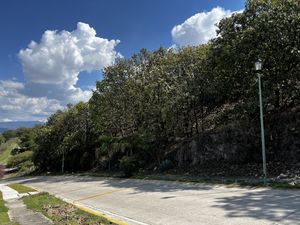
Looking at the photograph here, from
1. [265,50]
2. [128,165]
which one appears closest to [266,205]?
[265,50]

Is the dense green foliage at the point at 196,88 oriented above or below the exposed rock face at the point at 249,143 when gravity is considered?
above

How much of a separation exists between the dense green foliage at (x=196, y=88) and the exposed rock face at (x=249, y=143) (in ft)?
2.38

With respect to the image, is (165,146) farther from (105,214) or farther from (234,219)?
(234,219)

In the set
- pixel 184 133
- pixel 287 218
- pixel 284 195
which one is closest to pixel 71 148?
pixel 184 133

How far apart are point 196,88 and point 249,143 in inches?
213

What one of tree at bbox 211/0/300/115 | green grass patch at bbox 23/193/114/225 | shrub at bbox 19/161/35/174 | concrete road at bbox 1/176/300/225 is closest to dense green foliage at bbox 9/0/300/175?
tree at bbox 211/0/300/115

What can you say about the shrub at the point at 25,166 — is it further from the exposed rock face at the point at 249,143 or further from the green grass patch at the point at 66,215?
the green grass patch at the point at 66,215

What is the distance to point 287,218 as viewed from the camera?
25.7ft

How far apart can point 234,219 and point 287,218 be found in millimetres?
1210

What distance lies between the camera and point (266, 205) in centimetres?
961

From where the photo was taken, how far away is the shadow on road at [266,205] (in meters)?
8.16

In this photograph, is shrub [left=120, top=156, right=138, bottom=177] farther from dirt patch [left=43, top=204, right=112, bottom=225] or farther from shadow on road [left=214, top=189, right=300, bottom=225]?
shadow on road [left=214, top=189, right=300, bottom=225]

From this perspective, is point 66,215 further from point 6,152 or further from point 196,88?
point 6,152

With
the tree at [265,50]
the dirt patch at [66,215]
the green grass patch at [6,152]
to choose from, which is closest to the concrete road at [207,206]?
the dirt patch at [66,215]
